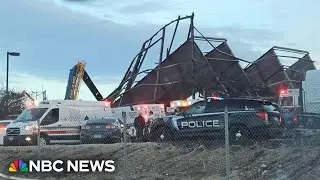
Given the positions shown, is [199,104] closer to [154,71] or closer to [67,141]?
[67,141]

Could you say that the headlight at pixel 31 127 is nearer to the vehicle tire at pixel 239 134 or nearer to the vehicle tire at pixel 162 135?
the vehicle tire at pixel 162 135

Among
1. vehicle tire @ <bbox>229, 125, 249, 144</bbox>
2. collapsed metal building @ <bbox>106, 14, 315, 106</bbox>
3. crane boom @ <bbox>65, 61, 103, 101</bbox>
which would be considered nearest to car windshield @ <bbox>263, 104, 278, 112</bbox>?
vehicle tire @ <bbox>229, 125, 249, 144</bbox>

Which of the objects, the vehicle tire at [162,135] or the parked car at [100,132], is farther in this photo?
the parked car at [100,132]

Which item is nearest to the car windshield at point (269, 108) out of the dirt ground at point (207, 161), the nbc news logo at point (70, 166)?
the dirt ground at point (207, 161)

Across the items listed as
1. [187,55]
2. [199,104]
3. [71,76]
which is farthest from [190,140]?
[71,76]

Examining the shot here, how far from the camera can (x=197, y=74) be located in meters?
35.9

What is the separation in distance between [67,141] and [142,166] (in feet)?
39.8

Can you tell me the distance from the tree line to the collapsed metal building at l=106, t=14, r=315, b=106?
2198 centimetres

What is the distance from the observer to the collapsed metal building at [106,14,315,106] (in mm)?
35688

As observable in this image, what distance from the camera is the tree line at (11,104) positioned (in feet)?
185

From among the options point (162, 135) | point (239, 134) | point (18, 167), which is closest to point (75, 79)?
point (162, 135)

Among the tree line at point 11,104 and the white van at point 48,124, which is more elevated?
the tree line at point 11,104

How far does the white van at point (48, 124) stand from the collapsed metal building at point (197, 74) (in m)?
8.40

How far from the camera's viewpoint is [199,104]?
61.7 feet
